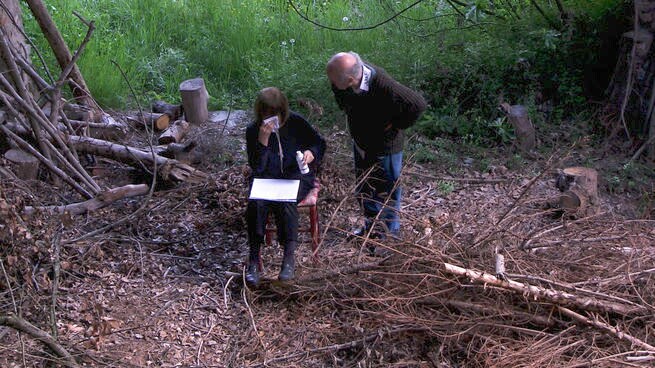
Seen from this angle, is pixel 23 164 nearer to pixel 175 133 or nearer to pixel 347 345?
pixel 175 133

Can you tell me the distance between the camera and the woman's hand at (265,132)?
16.6 feet

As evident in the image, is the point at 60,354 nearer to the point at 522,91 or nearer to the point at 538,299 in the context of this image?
the point at 538,299

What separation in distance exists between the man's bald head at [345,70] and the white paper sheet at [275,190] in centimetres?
75

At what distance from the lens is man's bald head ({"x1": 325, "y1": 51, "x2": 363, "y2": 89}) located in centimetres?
484

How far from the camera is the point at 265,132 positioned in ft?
16.6

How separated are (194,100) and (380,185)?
295cm

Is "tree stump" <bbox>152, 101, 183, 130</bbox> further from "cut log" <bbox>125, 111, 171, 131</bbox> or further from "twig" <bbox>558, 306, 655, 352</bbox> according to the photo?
"twig" <bbox>558, 306, 655, 352</bbox>

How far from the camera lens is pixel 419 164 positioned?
6969mm

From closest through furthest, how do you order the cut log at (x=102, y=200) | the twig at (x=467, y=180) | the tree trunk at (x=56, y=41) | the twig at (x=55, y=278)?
1. the twig at (x=55, y=278)
2. the cut log at (x=102, y=200)
3. the twig at (x=467, y=180)
4. the tree trunk at (x=56, y=41)

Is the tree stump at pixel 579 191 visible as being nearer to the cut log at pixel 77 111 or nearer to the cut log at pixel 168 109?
the cut log at pixel 168 109

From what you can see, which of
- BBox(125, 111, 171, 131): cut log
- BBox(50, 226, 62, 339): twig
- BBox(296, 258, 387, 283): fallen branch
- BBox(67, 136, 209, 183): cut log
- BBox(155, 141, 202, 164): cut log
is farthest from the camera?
BBox(125, 111, 171, 131): cut log

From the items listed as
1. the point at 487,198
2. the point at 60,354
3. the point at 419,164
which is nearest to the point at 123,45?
the point at 419,164

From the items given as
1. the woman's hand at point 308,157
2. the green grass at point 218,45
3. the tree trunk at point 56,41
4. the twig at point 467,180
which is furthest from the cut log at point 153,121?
the woman's hand at point 308,157

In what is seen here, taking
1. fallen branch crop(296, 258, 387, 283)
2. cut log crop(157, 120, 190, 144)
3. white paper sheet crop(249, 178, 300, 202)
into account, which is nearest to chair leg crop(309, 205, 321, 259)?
white paper sheet crop(249, 178, 300, 202)
